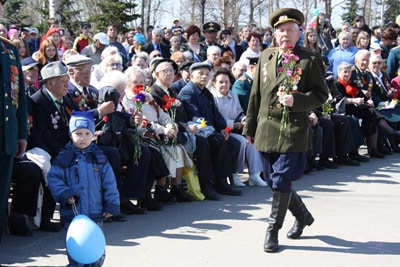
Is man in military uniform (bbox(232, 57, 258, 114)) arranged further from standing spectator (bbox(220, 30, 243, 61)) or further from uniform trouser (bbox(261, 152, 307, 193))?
standing spectator (bbox(220, 30, 243, 61))

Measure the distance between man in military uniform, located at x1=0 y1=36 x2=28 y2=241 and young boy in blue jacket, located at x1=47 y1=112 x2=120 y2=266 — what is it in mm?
518

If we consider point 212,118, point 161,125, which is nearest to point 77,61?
point 161,125

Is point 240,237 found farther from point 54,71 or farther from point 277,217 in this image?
point 54,71

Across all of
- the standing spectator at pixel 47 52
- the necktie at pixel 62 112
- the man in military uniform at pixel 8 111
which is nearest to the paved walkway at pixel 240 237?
the man in military uniform at pixel 8 111

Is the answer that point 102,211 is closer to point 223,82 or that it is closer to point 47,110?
point 47,110

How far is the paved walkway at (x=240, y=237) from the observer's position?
16.4 ft

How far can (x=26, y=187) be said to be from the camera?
5.60 metres

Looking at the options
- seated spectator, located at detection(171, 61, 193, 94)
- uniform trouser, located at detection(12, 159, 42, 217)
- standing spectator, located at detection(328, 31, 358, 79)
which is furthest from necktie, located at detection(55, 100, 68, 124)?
standing spectator, located at detection(328, 31, 358, 79)

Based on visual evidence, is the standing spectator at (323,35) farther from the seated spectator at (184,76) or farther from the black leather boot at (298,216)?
the black leather boot at (298,216)

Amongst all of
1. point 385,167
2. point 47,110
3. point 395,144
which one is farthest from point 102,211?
point 395,144

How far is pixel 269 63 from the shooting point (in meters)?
5.32

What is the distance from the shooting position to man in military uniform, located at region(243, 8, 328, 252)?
16.8 ft

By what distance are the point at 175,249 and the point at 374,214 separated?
2599 millimetres

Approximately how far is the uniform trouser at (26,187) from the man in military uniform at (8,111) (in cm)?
85
